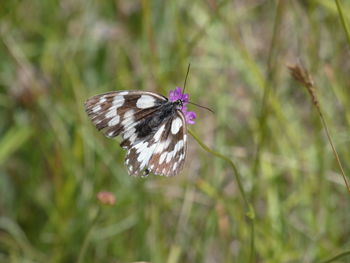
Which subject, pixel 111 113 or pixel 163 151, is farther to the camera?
pixel 111 113

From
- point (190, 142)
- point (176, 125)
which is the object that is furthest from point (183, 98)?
point (190, 142)

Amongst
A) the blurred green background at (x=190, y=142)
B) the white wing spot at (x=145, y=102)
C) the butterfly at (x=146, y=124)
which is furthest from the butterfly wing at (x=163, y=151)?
the blurred green background at (x=190, y=142)

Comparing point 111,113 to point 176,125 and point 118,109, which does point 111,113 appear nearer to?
point 118,109

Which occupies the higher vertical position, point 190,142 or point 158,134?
point 190,142

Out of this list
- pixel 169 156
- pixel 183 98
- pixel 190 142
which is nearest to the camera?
Answer: pixel 169 156

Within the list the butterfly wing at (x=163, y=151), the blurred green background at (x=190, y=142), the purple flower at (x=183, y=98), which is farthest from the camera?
the blurred green background at (x=190, y=142)

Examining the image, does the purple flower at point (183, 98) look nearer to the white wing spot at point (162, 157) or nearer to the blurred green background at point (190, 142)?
Answer: the white wing spot at point (162, 157)

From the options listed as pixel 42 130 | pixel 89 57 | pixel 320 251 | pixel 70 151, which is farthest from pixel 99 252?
pixel 89 57
